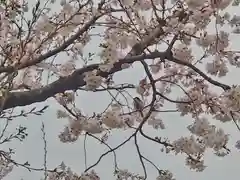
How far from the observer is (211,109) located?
316 centimetres

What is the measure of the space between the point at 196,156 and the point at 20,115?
106 cm

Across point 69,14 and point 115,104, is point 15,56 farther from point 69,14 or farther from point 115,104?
point 115,104

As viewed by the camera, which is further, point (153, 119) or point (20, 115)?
point (153, 119)

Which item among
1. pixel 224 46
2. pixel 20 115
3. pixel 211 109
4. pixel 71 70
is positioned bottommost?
pixel 20 115

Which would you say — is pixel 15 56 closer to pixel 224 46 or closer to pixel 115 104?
pixel 115 104

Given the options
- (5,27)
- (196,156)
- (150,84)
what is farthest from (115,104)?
(5,27)

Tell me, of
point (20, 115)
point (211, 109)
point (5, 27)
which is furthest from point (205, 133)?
point (5, 27)

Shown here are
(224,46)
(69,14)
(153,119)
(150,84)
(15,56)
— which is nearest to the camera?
(15,56)

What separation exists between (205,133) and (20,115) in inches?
39.7

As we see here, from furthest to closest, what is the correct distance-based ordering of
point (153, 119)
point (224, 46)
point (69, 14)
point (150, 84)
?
point (153, 119)
point (150, 84)
point (69, 14)
point (224, 46)

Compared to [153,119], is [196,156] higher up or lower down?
lower down

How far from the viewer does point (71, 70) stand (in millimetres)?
3643

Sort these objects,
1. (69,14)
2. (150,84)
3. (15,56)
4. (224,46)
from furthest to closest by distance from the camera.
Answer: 1. (150,84)
2. (69,14)
3. (224,46)
4. (15,56)

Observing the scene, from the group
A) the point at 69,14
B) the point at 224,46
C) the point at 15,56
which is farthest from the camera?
the point at 69,14
